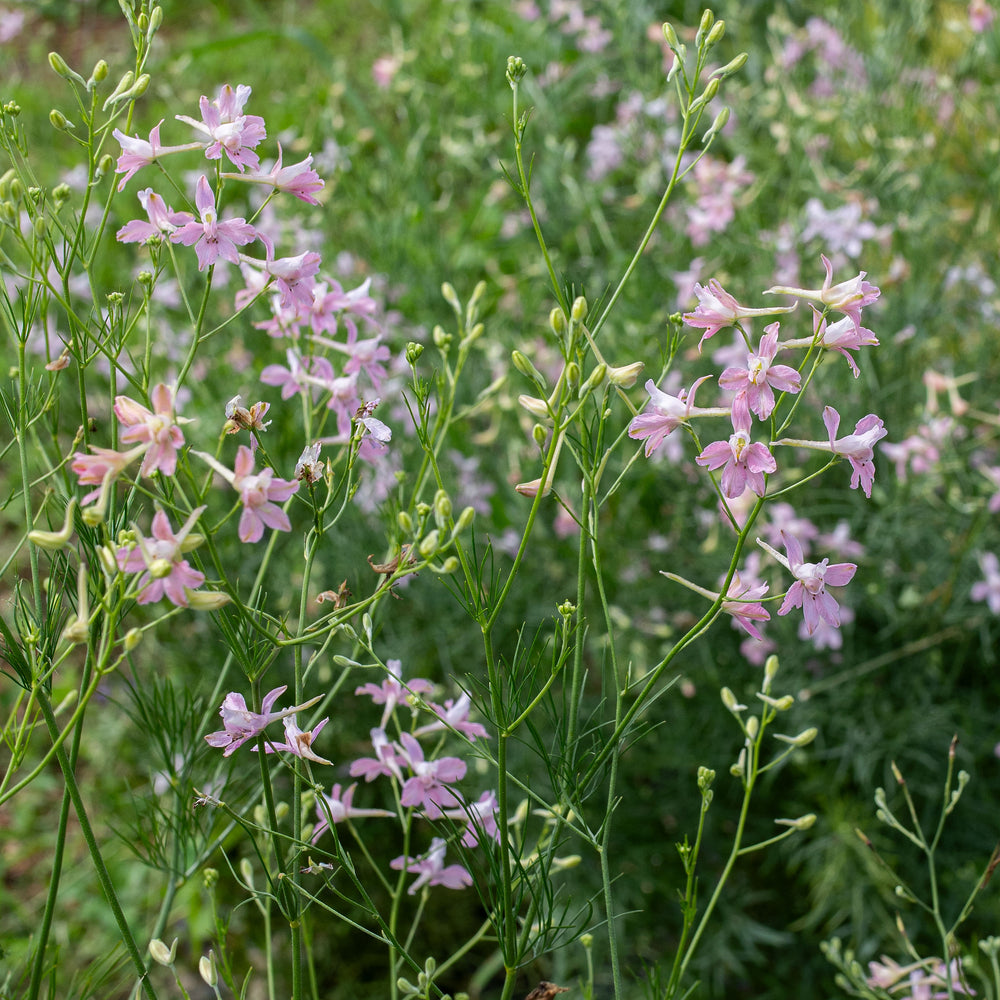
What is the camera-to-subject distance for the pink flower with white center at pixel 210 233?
3.25 feet

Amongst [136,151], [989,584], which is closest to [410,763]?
[136,151]

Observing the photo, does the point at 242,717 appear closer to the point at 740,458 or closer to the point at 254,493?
the point at 254,493

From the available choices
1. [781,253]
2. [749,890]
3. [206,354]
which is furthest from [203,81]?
[749,890]

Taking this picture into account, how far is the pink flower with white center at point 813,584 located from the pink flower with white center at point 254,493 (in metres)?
0.45

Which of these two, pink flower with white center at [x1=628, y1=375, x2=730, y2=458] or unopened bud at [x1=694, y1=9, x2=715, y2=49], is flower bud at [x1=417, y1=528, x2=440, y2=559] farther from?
unopened bud at [x1=694, y1=9, x2=715, y2=49]

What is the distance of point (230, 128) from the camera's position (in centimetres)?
99

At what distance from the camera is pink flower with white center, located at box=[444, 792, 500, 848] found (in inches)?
39.1

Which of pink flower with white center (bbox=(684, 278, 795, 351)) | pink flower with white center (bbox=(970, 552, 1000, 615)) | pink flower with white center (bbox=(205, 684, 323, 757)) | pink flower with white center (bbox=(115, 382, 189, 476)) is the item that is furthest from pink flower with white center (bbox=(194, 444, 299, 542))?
pink flower with white center (bbox=(970, 552, 1000, 615))

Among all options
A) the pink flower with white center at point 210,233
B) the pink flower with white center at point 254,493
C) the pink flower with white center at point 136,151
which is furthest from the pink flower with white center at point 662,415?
the pink flower with white center at point 136,151

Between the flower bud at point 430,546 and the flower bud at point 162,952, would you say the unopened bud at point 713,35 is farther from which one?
the flower bud at point 162,952

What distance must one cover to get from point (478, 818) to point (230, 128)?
0.78m

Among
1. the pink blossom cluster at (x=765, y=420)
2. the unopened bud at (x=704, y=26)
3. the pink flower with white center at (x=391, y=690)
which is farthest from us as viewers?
the pink flower with white center at (x=391, y=690)

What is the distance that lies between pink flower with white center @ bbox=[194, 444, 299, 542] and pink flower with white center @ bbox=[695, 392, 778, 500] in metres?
0.38

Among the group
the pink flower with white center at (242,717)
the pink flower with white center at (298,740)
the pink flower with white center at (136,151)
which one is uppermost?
the pink flower with white center at (136,151)
